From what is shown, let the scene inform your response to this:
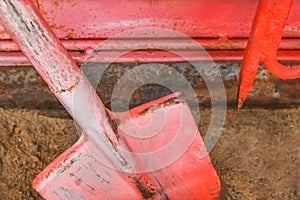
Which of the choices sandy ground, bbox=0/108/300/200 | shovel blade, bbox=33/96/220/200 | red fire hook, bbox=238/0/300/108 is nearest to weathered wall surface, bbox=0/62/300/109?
sandy ground, bbox=0/108/300/200

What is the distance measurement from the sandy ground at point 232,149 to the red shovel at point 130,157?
6.8 inches

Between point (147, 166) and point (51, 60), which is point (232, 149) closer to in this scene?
point (147, 166)

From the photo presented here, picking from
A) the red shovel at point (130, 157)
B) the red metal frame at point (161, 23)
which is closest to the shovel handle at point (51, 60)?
the red shovel at point (130, 157)

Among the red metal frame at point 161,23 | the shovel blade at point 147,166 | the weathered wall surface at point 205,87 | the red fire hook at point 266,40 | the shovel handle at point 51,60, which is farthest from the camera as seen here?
the weathered wall surface at point 205,87

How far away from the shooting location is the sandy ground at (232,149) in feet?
5.88

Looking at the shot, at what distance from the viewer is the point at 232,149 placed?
6.00 feet

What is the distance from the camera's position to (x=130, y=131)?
156 centimetres

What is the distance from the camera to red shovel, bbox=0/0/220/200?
146 cm

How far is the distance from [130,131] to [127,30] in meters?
0.35

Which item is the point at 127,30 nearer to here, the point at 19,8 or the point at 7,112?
the point at 7,112

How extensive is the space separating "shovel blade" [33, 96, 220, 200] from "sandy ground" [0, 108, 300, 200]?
0.18 metres

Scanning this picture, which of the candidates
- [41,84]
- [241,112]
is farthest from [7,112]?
[241,112]

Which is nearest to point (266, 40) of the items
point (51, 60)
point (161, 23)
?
point (161, 23)

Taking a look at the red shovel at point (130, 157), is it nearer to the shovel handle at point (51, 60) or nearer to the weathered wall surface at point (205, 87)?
the shovel handle at point (51, 60)
